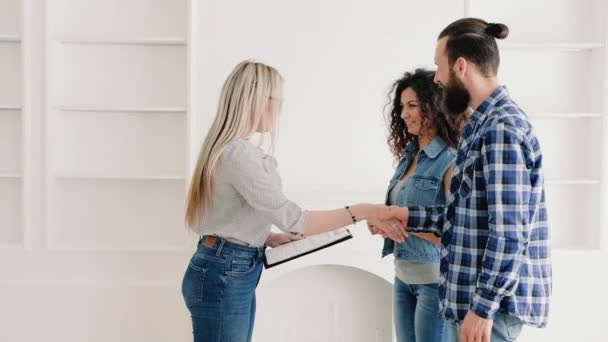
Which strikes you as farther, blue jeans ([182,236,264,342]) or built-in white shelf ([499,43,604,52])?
built-in white shelf ([499,43,604,52])

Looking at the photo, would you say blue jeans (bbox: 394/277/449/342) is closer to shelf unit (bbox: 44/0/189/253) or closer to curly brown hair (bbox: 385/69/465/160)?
curly brown hair (bbox: 385/69/465/160)

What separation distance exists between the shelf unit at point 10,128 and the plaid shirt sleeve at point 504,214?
2.52 m

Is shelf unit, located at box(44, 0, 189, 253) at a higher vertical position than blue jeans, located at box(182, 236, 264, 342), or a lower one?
higher

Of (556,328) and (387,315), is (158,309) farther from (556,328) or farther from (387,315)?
(556,328)

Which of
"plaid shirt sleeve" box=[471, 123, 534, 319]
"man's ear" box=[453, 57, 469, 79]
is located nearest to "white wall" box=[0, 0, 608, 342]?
"man's ear" box=[453, 57, 469, 79]

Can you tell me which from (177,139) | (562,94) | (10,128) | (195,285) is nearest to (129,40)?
(177,139)

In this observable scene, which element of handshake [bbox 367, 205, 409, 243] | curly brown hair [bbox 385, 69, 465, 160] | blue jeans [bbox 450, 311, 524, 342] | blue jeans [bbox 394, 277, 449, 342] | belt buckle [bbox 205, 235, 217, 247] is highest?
curly brown hair [bbox 385, 69, 465, 160]

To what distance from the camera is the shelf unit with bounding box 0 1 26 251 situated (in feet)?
11.1

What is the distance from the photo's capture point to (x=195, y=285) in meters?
2.08

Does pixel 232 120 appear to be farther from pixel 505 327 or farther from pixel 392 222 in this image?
pixel 505 327

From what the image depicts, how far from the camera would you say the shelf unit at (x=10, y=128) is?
133 inches

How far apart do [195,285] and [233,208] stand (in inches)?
10.4

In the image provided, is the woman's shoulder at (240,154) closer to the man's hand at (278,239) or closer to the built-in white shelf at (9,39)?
the man's hand at (278,239)

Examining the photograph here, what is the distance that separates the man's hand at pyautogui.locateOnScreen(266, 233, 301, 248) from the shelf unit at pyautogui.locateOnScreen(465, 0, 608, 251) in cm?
169
